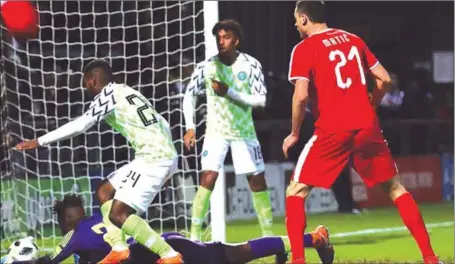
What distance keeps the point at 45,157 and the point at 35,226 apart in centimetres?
105

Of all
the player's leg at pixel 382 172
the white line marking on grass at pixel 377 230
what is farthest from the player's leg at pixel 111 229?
the white line marking on grass at pixel 377 230

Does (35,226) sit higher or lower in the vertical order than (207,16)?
lower

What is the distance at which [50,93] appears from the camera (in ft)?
41.8

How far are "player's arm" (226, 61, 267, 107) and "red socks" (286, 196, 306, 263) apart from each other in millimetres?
2286

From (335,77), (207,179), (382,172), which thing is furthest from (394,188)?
(207,179)

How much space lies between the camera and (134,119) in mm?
7766

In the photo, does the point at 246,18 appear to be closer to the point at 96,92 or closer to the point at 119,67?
the point at 119,67

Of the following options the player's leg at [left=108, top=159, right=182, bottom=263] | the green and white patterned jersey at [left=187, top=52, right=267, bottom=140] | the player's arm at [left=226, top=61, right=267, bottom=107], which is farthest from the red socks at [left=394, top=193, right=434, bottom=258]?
the green and white patterned jersey at [left=187, top=52, right=267, bottom=140]

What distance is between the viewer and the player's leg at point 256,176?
9711 mm

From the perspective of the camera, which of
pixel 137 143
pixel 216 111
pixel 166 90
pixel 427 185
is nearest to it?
pixel 137 143

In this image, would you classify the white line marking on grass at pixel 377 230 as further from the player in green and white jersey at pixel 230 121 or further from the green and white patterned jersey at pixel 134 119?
the green and white patterned jersey at pixel 134 119

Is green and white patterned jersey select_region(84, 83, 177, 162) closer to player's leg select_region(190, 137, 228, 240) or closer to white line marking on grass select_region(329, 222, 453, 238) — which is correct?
player's leg select_region(190, 137, 228, 240)

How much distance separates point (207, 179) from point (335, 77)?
276 cm

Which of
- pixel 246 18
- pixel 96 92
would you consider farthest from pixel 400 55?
pixel 96 92
